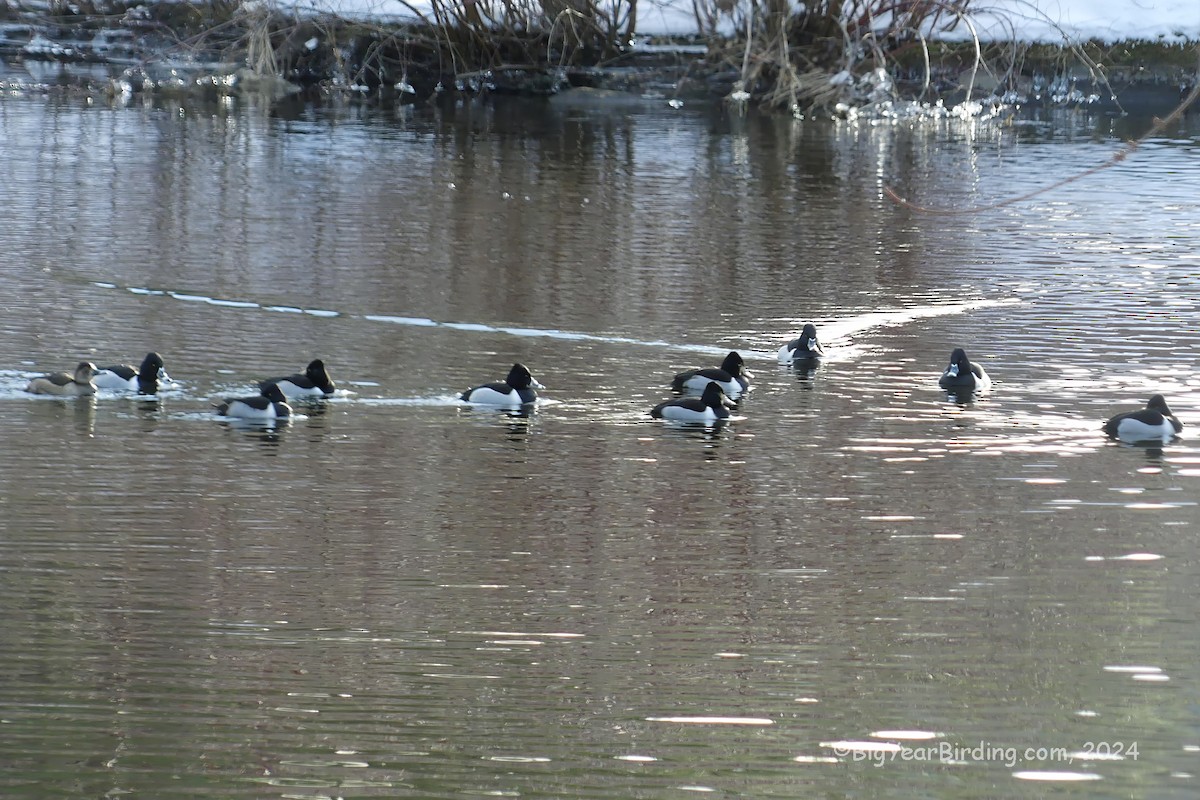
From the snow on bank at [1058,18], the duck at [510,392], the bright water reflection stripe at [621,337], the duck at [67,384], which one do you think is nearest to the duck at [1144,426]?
the bright water reflection stripe at [621,337]

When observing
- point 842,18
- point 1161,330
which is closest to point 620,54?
point 842,18

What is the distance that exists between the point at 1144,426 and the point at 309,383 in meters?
6.10

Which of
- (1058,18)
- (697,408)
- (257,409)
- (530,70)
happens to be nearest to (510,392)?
(697,408)

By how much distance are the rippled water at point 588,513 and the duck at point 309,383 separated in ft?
0.85

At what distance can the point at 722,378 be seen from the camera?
13867mm

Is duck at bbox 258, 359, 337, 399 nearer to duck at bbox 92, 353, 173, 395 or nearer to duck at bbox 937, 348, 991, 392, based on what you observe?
duck at bbox 92, 353, 173, 395

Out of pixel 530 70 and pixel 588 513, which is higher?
pixel 530 70

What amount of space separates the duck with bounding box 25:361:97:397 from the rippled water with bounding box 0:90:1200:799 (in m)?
0.11

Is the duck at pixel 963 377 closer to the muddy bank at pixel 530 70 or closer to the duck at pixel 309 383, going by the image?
the duck at pixel 309 383

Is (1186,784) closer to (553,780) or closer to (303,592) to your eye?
(553,780)

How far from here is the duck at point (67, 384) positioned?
43.7 feet

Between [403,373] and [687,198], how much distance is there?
452 inches

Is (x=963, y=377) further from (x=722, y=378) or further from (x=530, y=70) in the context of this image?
(x=530, y=70)

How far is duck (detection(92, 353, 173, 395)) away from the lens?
13.4 metres
